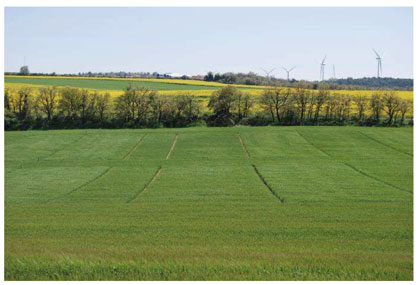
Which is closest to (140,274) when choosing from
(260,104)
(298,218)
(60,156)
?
(298,218)

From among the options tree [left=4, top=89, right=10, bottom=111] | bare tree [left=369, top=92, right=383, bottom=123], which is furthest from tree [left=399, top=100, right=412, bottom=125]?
tree [left=4, top=89, right=10, bottom=111]

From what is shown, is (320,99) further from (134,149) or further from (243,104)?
(134,149)

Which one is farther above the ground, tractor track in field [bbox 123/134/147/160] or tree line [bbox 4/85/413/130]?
tree line [bbox 4/85/413/130]

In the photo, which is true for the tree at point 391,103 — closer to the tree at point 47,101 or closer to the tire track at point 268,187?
the tire track at point 268,187

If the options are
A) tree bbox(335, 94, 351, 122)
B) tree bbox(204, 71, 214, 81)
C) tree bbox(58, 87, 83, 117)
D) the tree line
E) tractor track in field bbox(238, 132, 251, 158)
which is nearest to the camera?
tractor track in field bbox(238, 132, 251, 158)

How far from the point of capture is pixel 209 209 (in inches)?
802

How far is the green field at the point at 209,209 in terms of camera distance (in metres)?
10.6

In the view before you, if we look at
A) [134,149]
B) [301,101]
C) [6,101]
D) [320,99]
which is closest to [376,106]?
[320,99]

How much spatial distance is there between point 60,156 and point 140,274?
35538mm

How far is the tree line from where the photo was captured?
66562 mm

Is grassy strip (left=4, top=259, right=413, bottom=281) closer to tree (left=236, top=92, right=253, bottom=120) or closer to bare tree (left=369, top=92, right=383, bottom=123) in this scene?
tree (left=236, top=92, right=253, bottom=120)

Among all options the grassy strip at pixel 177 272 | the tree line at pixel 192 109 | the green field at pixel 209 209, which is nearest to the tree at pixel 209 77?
the tree line at pixel 192 109

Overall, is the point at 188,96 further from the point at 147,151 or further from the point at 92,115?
the point at 147,151

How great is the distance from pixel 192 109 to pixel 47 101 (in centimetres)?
2056
